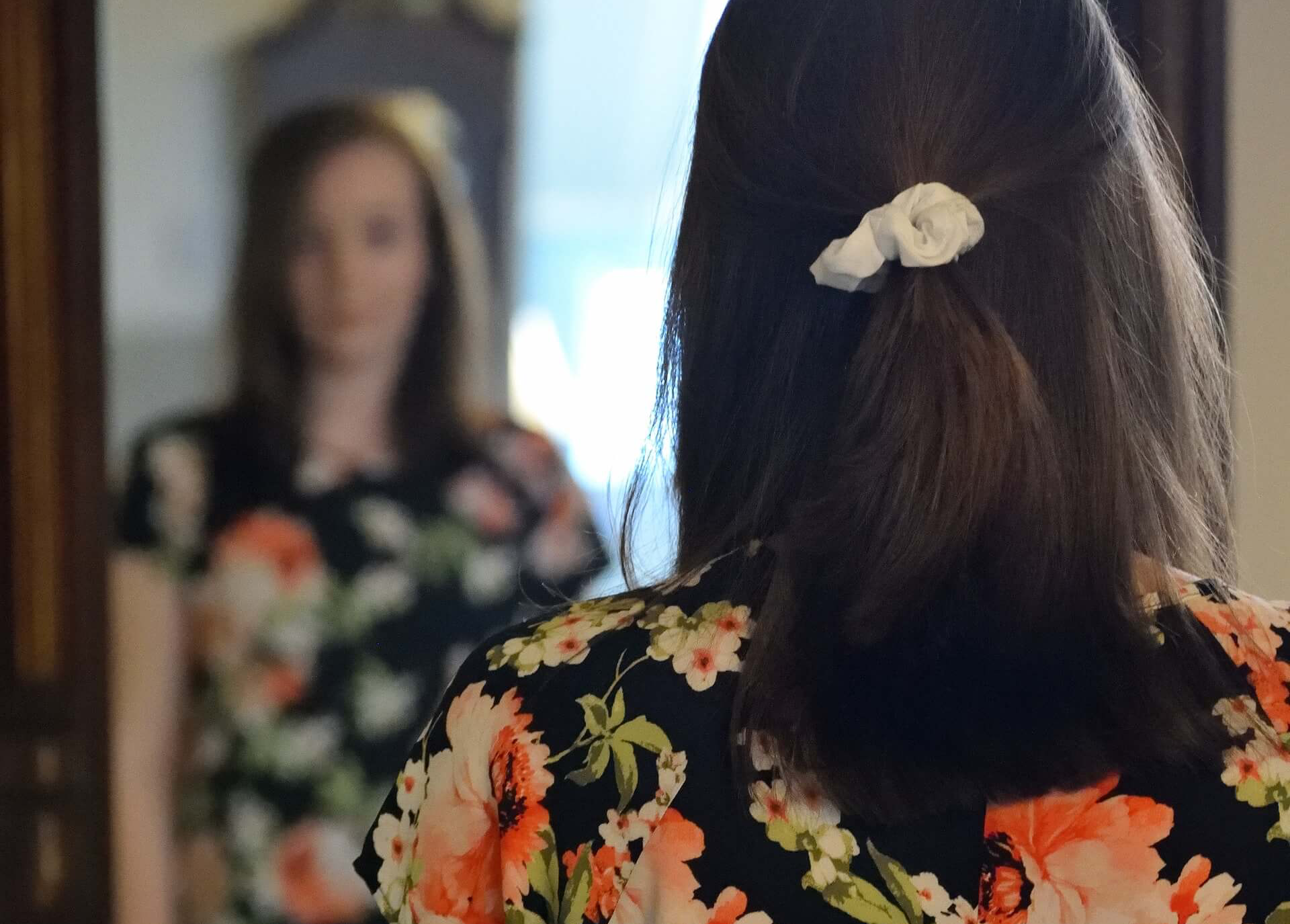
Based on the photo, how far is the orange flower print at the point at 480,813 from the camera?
1.68ft

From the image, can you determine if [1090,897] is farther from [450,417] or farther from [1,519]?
[1,519]

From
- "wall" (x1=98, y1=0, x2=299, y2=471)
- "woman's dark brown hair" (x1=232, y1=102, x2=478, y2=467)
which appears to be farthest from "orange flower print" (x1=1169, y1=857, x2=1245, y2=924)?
"wall" (x1=98, y1=0, x2=299, y2=471)

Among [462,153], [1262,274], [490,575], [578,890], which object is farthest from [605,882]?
[462,153]

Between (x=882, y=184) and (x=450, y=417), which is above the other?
(x=882, y=184)

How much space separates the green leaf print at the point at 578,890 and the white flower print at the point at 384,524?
2.60ft

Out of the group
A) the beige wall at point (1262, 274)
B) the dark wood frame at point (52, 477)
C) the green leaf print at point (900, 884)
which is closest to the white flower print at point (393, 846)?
the green leaf print at point (900, 884)

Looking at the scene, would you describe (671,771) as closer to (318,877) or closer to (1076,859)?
(1076,859)

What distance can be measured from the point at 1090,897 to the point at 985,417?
18cm

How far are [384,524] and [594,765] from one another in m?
0.80

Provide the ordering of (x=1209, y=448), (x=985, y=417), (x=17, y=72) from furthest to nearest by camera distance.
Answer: (x=17, y=72)
(x=1209, y=448)
(x=985, y=417)

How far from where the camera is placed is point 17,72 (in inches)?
49.3

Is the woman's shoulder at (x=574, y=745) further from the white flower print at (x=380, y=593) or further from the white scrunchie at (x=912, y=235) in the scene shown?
the white flower print at (x=380, y=593)

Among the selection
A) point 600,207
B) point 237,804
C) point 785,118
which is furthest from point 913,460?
point 237,804

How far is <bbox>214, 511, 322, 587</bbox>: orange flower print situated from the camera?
1.25 meters
